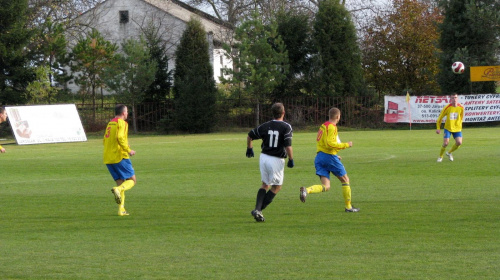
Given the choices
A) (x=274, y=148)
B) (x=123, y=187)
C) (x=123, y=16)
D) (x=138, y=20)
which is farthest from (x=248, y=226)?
(x=123, y=16)

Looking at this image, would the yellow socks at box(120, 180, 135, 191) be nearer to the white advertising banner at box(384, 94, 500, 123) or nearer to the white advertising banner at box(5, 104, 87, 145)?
the white advertising banner at box(5, 104, 87, 145)

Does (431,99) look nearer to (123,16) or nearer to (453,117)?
(453,117)

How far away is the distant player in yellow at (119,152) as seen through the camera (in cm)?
1089

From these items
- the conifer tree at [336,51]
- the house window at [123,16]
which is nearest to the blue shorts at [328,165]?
the conifer tree at [336,51]

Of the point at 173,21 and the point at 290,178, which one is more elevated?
the point at 173,21

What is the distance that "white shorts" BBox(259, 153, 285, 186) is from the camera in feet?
32.7

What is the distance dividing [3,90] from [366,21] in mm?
32511

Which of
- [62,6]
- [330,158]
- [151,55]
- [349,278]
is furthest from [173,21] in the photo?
[349,278]

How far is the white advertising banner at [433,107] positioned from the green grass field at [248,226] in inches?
896

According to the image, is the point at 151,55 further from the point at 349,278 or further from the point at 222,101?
the point at 349,278

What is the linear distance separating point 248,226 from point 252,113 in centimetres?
3631

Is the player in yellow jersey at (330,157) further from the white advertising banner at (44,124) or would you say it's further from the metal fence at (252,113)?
the metal fence at (252,113)

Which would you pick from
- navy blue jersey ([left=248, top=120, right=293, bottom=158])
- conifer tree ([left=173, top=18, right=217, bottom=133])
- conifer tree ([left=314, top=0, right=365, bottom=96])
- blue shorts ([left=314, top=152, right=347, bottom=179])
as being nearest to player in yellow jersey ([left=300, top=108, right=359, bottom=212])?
blue shorts ([left=314, top=152, right=347, bottom=179])

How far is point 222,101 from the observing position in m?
45.8
